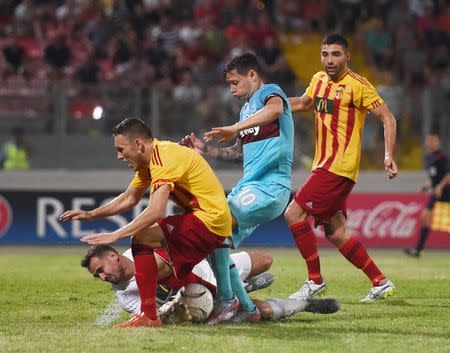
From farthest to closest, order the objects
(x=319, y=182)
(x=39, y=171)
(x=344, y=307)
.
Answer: (x=39, y=171) < (x=319, y=182) < (x=344, y=307)

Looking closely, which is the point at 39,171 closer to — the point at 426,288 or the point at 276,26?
the point at 276,26

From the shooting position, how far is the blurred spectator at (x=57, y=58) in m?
20.9

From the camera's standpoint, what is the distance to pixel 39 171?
64.7 ft

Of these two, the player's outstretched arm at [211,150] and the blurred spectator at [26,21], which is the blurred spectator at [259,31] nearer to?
the blurred spectator at [26,21]

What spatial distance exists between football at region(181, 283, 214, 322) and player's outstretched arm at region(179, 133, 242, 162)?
1.11 meters

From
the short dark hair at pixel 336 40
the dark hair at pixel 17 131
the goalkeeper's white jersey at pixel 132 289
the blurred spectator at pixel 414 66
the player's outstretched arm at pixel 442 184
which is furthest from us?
the blurred spectator at pixel 414 66

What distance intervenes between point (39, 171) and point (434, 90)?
6.82 metres

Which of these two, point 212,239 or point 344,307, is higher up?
point 212,239

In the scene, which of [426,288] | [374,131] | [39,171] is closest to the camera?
[426,288]

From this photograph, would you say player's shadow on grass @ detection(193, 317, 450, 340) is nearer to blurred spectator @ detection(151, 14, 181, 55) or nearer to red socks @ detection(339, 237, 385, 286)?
red socks @ detection(339, 237, 385, 286)

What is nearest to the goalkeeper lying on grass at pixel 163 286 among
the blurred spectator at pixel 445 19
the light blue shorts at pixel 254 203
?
→ the light blue shorts at pixel 254 203

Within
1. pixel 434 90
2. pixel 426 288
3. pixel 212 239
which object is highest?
pixel 434 90

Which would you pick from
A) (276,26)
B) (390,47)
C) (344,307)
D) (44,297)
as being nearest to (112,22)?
(276,26)

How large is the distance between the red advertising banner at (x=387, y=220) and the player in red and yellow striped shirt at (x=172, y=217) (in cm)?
1083
